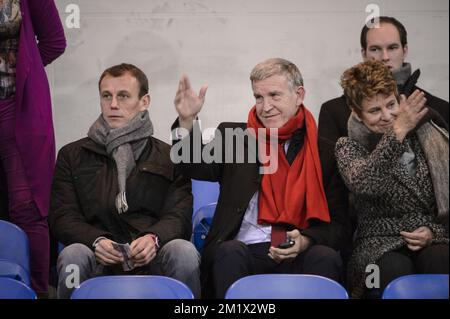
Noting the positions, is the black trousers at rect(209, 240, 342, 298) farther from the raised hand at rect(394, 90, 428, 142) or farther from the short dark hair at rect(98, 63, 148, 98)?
the short dark hair at rect(98, 63, 148, 98)

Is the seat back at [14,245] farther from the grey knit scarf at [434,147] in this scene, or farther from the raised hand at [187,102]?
the grey knit scarf at [434,147]

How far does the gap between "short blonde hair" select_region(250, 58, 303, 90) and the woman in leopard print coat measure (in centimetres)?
19

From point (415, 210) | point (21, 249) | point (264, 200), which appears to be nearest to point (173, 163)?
point (264, 200)

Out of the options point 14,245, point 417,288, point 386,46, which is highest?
point 386,46

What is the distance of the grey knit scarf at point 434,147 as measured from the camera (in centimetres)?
245

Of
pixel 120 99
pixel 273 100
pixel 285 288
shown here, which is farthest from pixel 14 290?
pixel 273 100

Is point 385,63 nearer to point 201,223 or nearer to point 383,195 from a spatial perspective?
point 383,195

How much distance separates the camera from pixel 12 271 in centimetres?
240

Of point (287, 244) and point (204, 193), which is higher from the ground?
point (204, 193)

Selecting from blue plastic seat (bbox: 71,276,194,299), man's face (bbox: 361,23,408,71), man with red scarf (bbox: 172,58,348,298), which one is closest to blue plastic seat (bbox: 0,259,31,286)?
blue plastic seat (bbox: 71,276,194,299)

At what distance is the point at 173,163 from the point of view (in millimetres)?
2717

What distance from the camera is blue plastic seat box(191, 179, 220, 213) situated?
3107 mm

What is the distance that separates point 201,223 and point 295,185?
49cm

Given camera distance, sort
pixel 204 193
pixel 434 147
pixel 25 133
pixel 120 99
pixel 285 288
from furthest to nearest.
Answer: pixel 204 193, pixel 120 99, pixel 25 133, pixel 434 147, pixel 285 288
